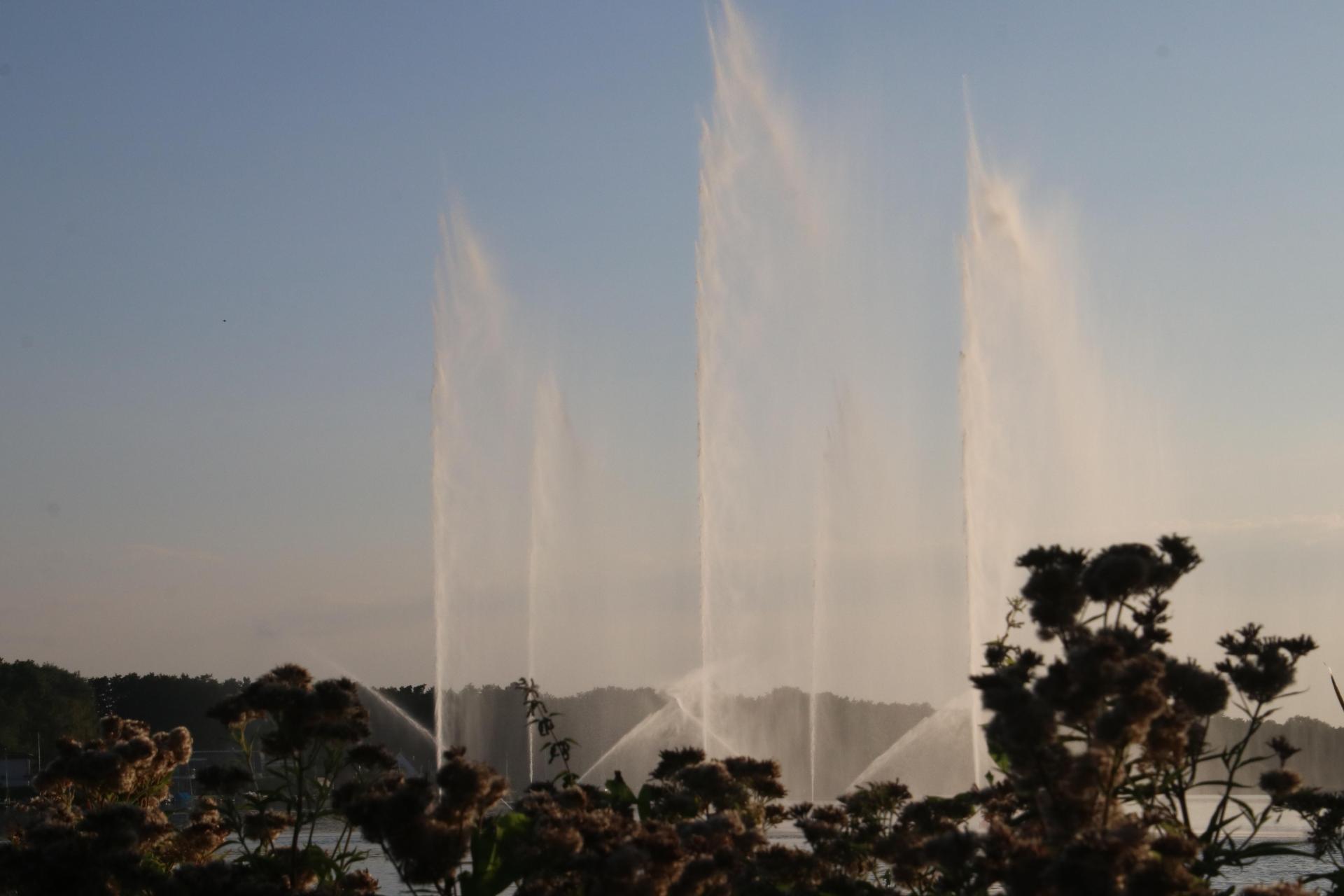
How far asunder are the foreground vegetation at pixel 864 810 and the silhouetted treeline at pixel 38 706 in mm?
116214

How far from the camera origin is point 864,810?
221 inches

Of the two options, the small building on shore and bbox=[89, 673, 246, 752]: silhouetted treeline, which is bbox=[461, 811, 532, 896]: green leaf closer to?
the small building on shore

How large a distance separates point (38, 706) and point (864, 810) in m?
130

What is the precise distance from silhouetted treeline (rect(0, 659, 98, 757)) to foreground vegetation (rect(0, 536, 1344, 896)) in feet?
381

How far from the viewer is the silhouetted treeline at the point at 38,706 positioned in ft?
388

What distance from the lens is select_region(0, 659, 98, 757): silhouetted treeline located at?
11825cm

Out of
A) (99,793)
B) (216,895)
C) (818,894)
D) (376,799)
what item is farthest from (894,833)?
(99,793)

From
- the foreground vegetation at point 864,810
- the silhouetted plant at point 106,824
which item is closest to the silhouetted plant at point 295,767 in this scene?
the foreground vegetation at point 864,810

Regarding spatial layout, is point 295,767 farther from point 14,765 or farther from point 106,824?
point 14,765

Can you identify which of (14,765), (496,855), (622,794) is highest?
(622,794)

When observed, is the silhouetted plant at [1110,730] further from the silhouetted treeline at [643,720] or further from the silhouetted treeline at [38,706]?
the silhouetted treeline at [38,706]

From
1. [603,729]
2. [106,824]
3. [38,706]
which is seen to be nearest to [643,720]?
[603,729]

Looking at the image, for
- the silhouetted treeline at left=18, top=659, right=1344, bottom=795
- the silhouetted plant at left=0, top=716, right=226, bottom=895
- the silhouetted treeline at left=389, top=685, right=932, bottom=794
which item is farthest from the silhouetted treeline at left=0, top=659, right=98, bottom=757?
the silhouetted plant at left=0, top=716, right=226, bottom=895

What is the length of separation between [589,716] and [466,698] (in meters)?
32.8
